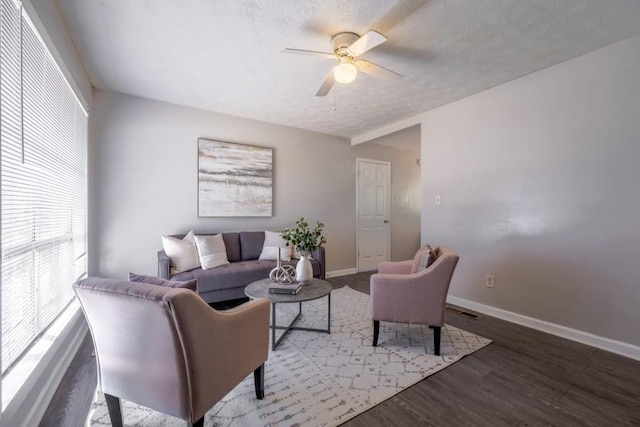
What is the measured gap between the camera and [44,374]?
1.63 m

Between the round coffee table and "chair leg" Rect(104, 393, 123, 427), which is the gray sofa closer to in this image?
the round coffee table

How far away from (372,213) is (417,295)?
3.21 metres

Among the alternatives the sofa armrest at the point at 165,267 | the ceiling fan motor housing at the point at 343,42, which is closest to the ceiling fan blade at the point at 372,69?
the ceiling fan motor housing at the point at 343,42

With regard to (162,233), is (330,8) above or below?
above

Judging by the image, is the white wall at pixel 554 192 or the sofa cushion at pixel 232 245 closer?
the white wall at pixel 554 192

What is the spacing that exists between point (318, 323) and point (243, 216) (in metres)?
1.99

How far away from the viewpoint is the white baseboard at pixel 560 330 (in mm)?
2182

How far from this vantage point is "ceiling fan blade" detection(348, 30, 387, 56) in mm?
1789

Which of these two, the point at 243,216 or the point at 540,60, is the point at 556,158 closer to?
the point at 540,60

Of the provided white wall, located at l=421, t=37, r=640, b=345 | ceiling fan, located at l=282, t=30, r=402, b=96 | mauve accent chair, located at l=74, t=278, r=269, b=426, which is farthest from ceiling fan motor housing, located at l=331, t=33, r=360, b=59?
mauve accent chair, located at l=74, t=278, r=269, b=426

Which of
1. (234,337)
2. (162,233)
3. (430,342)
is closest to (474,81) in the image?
(430,342)

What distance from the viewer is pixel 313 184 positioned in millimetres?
4668

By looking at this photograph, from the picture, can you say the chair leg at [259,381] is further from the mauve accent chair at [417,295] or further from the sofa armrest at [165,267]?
the sofa armrest at [165,267]

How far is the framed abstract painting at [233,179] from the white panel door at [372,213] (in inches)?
72.6
